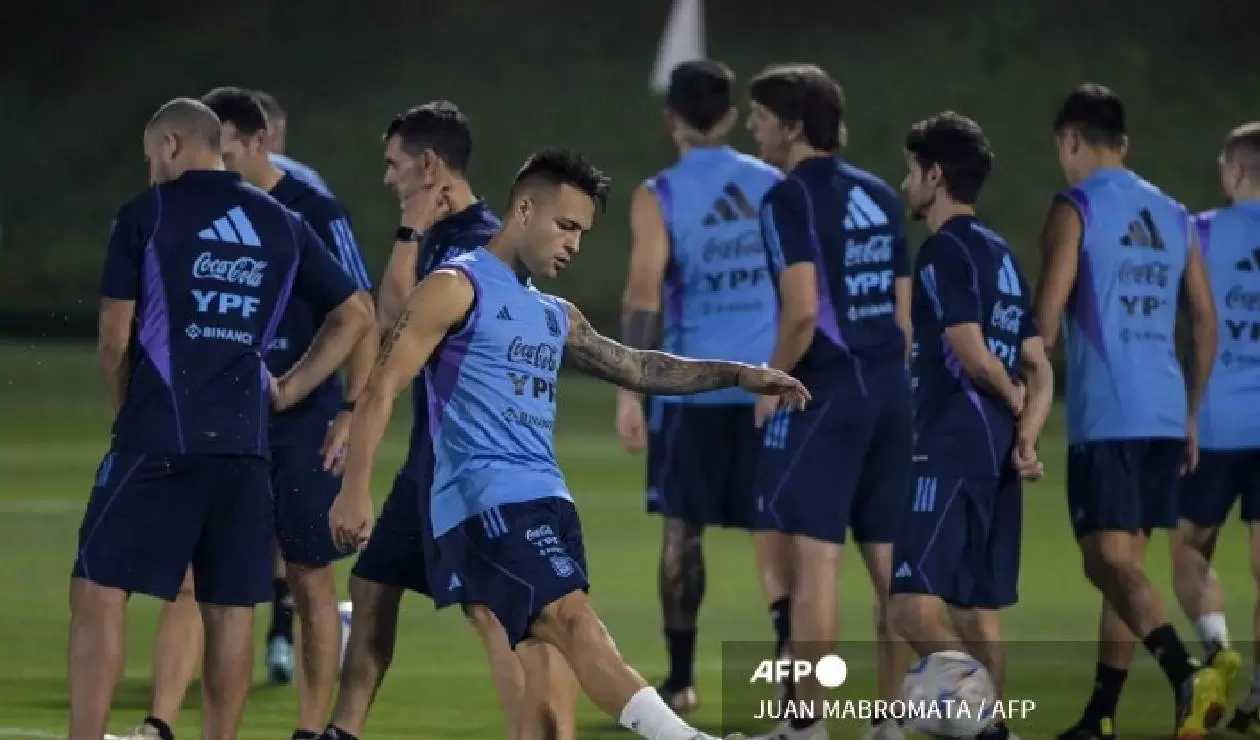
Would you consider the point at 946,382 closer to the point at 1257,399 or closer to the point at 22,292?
the point at 1257,399

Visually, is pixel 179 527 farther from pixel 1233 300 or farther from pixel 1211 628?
pixel 1233 300

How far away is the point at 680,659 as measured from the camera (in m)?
9.73

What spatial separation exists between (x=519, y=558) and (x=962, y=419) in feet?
7.58

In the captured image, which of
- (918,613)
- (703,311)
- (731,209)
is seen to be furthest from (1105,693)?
(731,209)

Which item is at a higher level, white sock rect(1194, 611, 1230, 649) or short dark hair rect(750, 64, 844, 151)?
short dark hair rect(750, 64, 844, 151)

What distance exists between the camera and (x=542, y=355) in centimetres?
685

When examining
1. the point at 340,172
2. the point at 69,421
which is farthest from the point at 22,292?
the point at 69,421

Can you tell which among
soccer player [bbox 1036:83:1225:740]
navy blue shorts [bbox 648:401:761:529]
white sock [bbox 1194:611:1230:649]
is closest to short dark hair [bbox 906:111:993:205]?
soccer player [bbox 1036:83:1225:740]

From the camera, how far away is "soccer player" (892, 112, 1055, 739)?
8312mm

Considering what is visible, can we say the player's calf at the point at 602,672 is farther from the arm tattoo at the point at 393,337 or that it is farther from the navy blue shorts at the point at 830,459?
the navy blue shorts at the point at 830,459

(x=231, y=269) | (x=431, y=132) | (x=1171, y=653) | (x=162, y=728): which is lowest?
(x=162, y=728)

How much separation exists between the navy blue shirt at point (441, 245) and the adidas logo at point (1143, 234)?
2.59 meters

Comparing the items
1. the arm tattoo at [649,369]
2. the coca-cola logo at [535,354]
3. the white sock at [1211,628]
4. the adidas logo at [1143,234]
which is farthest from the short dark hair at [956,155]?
the white sock at [1211,628]

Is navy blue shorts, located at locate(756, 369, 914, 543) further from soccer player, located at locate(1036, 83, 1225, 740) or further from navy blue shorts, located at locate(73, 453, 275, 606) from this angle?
navy blue shorts, located at locate(73, 453, 275, 606)
